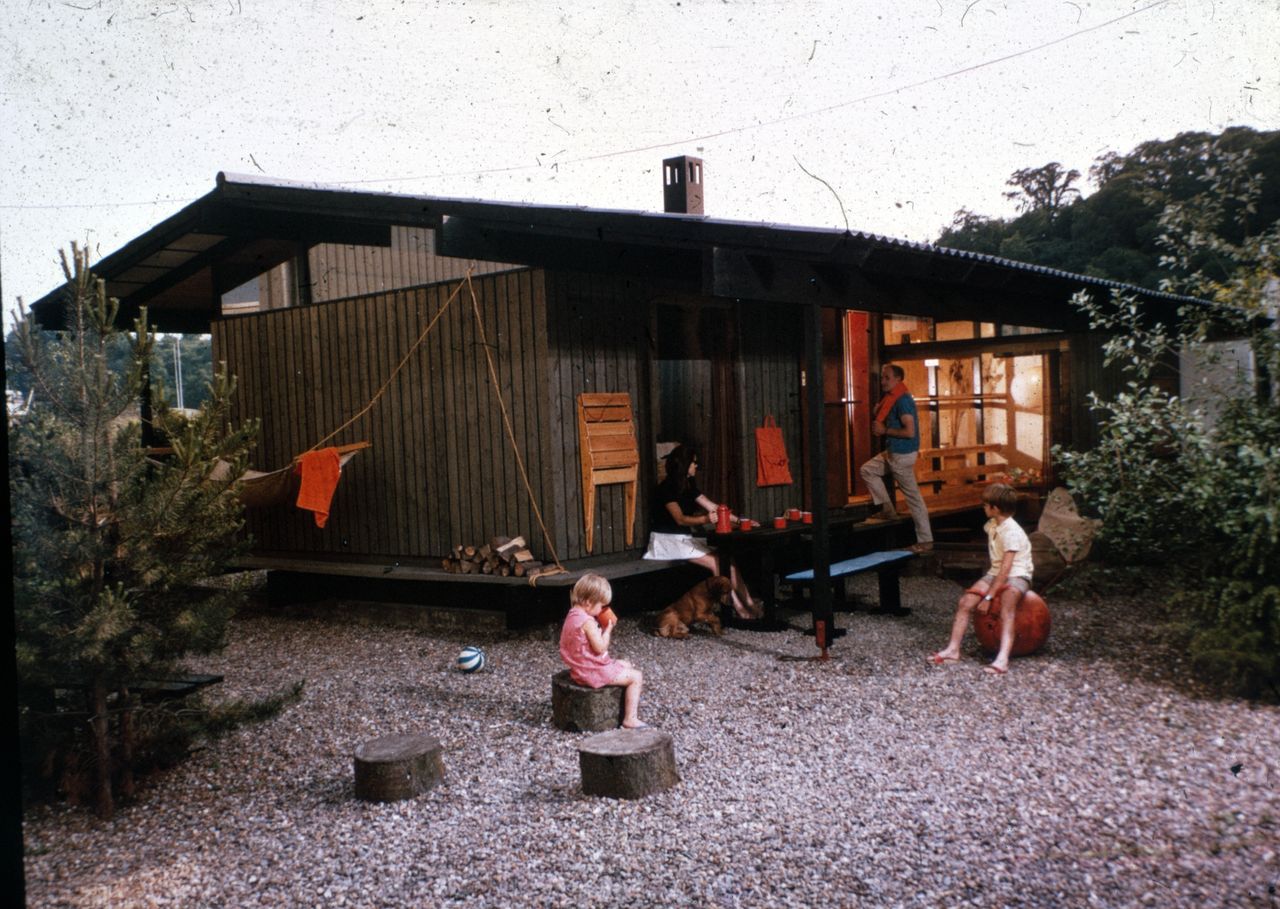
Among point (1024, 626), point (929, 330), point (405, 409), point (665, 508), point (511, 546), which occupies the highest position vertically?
point (929, 330)

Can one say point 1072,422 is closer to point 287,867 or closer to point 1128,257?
point 1128,257

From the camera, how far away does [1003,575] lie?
5.88 m

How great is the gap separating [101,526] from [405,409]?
4.34m

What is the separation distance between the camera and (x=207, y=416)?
4254mm

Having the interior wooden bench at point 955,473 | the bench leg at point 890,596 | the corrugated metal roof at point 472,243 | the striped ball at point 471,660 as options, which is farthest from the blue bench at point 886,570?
the interior wooden bench at point 955,473

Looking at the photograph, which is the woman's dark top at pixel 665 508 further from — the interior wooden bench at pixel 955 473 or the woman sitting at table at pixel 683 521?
the interior wooden bench at pixel 955 473

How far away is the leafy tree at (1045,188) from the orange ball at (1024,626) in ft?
39.4

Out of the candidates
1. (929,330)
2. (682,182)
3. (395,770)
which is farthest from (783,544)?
(682,182)

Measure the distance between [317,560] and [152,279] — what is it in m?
3.50

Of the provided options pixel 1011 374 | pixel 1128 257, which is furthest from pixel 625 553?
pixel 1128 257

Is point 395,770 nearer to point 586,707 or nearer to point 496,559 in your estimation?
point 586,707

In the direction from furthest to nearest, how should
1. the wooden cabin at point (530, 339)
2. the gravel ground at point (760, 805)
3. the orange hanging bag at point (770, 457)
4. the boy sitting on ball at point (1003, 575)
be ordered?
the orange hanging bag at point (770, 457) → the wooden cabin at point (530, 339) → the boy sitting on ball at point (1003, 575) → the gravel ground at point (760, 805)

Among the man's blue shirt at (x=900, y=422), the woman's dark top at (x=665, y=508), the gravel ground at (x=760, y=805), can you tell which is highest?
the man's blue shirt at (x=900, y=422)

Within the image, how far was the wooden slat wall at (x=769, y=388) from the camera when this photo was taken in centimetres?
887
